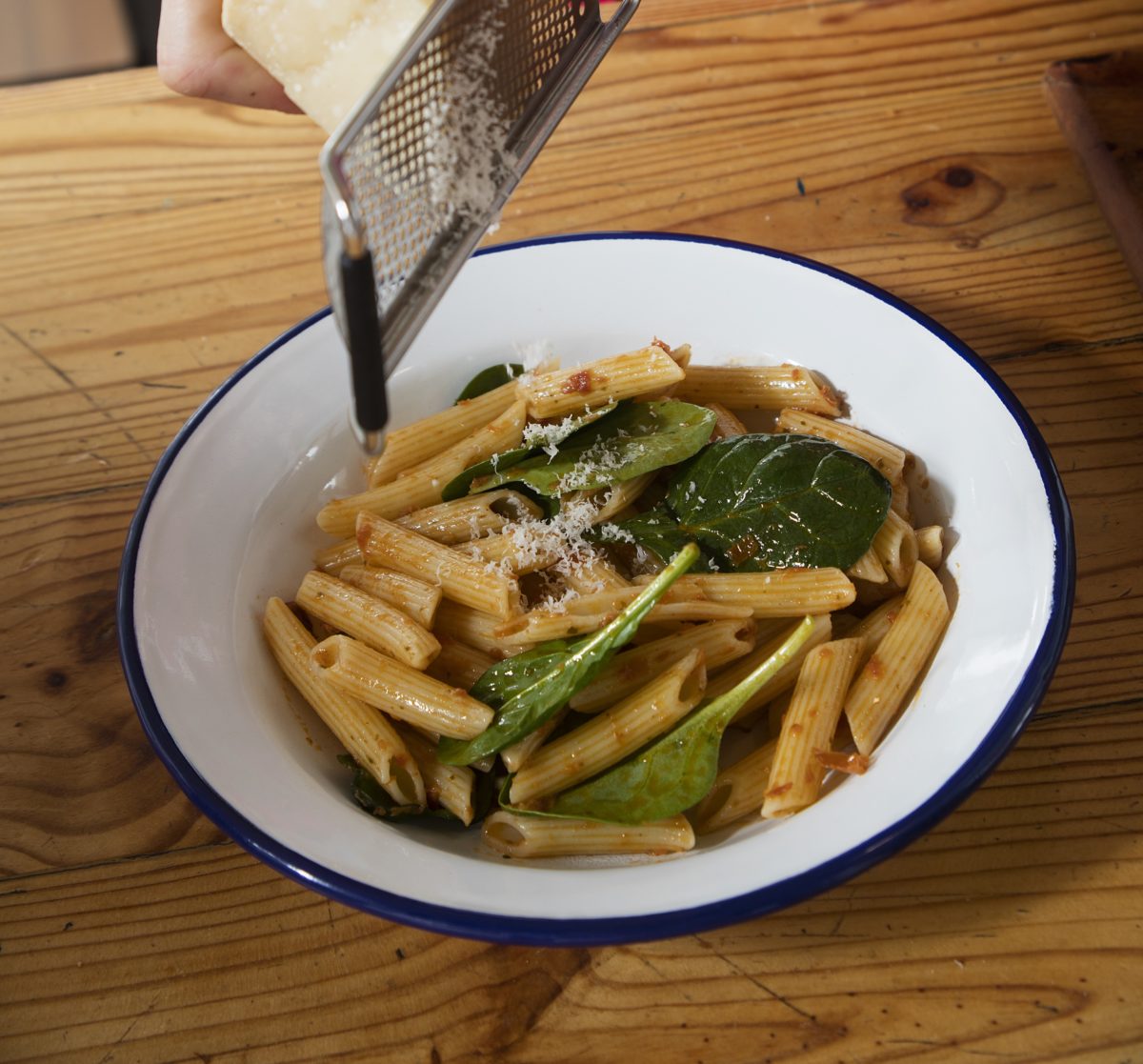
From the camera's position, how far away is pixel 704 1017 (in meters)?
1.23

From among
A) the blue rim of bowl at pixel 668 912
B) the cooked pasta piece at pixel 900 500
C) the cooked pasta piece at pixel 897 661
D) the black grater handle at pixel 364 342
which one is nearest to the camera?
the black grater handle at pixel 364 342

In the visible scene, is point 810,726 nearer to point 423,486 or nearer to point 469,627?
point 469,627

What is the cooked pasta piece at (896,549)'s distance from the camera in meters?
1.52

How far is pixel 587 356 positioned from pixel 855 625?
67 centimetres

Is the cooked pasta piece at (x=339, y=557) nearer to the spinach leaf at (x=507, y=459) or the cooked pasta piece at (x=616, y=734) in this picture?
the spinach leaf at (x=507, y=459)

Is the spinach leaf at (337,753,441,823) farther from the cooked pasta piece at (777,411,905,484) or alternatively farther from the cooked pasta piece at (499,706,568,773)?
the cooked pasta piece at (777,411,905,484)

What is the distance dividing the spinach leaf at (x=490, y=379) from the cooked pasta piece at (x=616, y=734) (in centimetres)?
68

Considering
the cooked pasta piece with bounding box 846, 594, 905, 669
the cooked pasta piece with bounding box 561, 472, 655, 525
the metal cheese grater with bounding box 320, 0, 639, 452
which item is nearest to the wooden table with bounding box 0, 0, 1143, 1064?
the cooked pasta piece with bounding box 846, 594, 905, 669

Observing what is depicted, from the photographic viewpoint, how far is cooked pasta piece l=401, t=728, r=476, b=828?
1.42m

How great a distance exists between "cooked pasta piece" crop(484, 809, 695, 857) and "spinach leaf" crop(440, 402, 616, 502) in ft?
1.79

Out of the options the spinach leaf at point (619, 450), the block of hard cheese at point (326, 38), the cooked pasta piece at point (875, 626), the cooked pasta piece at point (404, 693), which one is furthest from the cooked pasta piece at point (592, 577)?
the block of hard cheese at point (326, 38)

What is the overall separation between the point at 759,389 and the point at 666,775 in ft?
2.28

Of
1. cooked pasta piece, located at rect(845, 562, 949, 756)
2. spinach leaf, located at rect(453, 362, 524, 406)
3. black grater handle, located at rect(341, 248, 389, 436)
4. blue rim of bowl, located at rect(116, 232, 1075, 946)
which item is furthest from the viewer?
spinach leaf, located at rect(453, 362, 524, 406)

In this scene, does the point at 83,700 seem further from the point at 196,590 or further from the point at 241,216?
the point at 241,216
